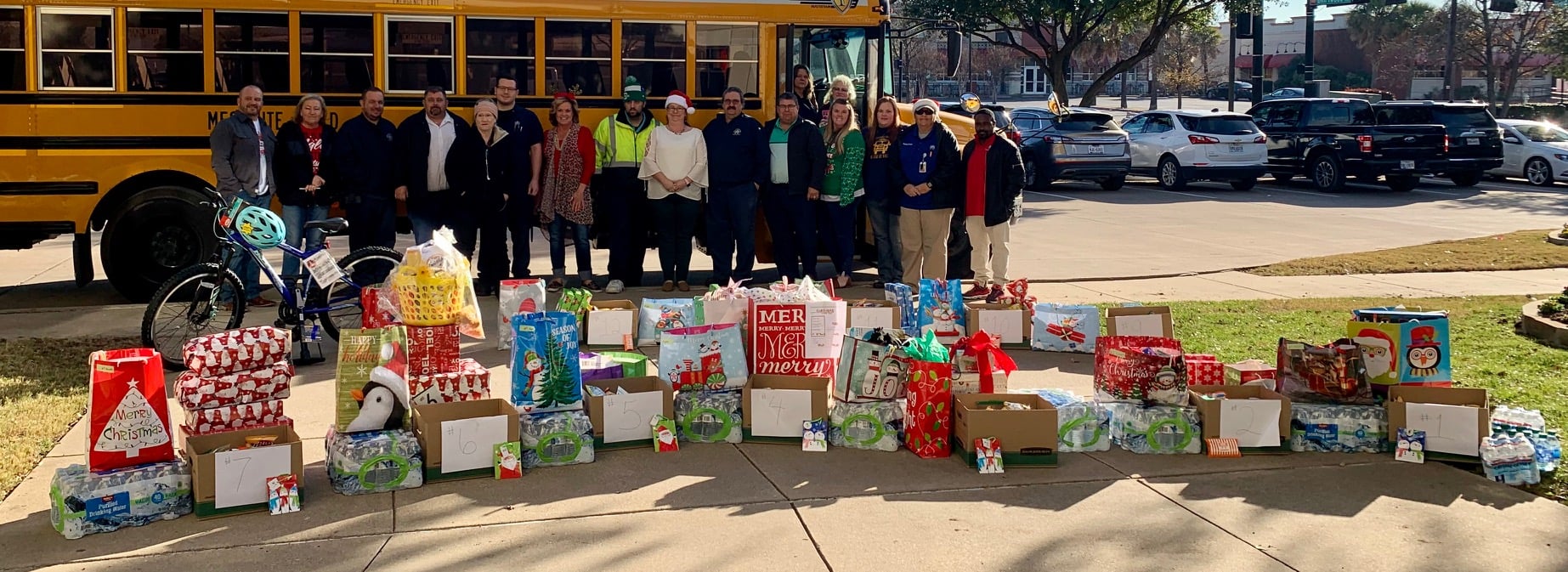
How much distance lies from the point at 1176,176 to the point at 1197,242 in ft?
29.0

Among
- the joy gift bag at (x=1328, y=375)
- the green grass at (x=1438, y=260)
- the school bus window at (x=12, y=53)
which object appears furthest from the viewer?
the green grass at (x=1438, y=260)

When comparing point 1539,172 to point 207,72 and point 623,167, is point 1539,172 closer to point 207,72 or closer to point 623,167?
point 623,167

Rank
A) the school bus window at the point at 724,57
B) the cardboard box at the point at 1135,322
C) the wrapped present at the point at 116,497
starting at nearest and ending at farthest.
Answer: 1. the wrapped present at the point at 116,497
2. the cardboard box at the point at 1135,322
3. the school bus window at the point at 724,57

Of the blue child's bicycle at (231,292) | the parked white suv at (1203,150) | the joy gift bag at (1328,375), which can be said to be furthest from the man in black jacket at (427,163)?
the parked white suv at (1203,150)

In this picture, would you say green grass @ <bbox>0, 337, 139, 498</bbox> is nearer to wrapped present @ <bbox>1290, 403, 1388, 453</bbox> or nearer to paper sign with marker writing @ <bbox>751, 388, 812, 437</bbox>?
paper sign with marker writing @ <bbox>751, 388, 812, 437</bbox>

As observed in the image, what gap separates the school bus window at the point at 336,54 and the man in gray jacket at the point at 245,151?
0.75 m

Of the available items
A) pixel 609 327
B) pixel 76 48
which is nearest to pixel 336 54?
pixel 76 48

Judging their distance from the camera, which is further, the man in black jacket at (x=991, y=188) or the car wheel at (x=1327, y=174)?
the car wheel at (x=1327, y=174)

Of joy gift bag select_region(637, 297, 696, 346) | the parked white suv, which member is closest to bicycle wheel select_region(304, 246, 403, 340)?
joy gift bag select_region(637, 297, 696, 346)

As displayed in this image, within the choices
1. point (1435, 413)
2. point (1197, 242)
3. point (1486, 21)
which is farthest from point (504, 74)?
point (1486, 21)

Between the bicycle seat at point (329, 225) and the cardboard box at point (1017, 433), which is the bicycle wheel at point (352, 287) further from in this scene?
the cardboard box at point (1017, 433)

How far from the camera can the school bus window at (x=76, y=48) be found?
10.6m

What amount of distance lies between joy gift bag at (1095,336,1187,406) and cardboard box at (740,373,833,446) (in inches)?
56.0

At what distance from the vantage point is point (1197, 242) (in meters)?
16.5
